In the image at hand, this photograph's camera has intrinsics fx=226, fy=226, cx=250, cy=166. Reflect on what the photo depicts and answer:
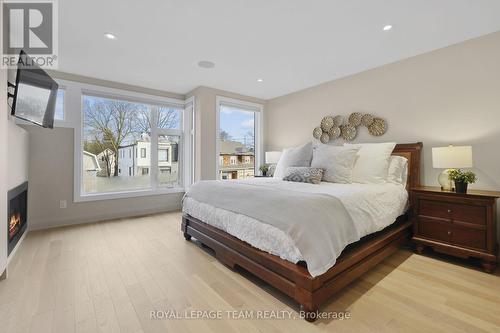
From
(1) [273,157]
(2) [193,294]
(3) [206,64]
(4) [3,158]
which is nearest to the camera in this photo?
(2) [193,294]

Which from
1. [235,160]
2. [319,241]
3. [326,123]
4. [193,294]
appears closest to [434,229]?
[319,241]

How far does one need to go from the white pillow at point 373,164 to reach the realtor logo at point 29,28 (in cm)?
363

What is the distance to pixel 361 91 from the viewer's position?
3.53 metres

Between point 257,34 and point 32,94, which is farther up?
point 257,34

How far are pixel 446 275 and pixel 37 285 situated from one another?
3.63 metres

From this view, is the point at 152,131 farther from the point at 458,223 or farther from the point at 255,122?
the point at 458,223

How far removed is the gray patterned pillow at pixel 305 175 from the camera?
2.83 m

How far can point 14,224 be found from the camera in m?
2.58

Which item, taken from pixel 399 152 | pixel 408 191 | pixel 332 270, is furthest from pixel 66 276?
pixel 399 152

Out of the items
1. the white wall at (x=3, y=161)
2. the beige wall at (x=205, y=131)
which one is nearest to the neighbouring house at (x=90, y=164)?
the beige wall at (x=205, y=131)

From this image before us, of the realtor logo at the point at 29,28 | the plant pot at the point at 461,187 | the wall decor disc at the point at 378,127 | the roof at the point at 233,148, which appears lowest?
the plant pot at the point at 461,187

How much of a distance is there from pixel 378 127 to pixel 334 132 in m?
0.70

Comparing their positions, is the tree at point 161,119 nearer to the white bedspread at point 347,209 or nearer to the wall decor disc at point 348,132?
the white bedspread at point 347,209

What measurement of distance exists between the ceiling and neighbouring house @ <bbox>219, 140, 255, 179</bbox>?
1559 millimetres
